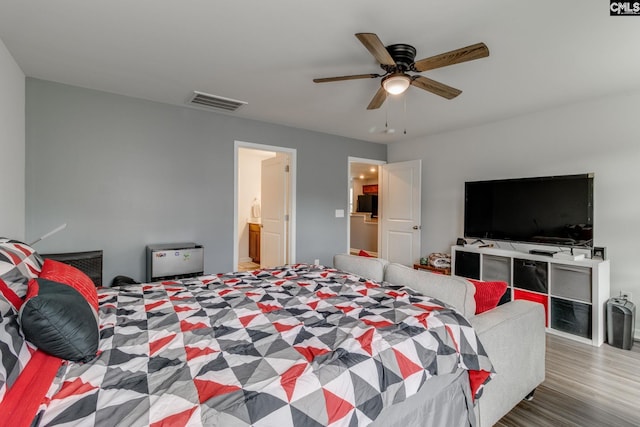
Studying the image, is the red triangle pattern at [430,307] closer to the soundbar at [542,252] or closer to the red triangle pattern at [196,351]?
the red triangle pattern at [196,351]

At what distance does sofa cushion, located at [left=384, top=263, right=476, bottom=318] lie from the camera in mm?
1784

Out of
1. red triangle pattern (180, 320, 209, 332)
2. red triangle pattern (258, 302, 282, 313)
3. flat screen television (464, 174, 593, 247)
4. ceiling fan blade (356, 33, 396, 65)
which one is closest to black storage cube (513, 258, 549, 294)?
flat screen television (464, 174, 593, 247)

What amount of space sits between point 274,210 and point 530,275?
3512mm

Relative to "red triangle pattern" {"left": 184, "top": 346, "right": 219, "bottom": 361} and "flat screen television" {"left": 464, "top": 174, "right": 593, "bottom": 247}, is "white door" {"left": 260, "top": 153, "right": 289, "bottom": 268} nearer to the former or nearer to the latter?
"flat screen television" {"left": 464, "top": 174, "right": 593, "bottom": 247}

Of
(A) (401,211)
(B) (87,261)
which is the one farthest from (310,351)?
(A) (401,211)

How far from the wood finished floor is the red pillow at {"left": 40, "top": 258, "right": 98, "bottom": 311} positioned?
95.8 inches

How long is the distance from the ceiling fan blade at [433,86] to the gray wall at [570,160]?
2045 millimetres

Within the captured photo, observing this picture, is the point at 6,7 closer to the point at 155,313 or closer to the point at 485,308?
the point at 155,313

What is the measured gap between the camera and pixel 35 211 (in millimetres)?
2875

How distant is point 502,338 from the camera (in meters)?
1.72

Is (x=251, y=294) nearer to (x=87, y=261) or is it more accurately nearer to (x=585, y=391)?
(x=87, y=261)

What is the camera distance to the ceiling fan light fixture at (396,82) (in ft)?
7.06

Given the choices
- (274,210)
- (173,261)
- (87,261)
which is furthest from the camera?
(274,210)

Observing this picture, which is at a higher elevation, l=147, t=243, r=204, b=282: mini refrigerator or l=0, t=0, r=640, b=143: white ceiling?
l=0, t=0, r=640, b=143: white ceiling
